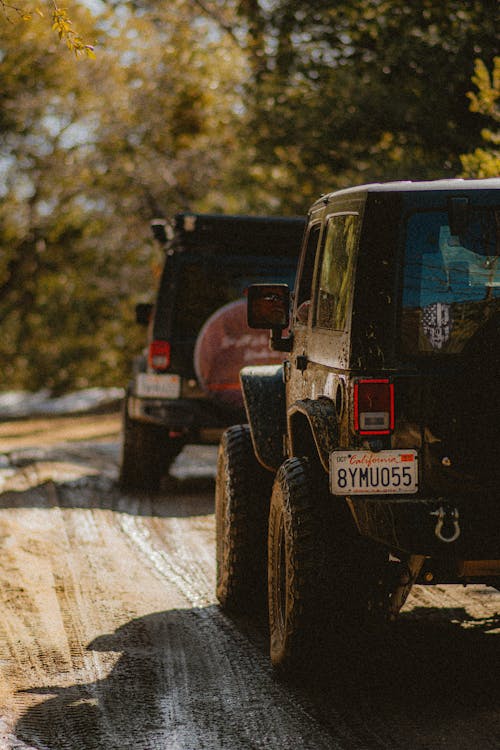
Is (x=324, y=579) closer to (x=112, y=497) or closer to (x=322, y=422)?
(x=322, y=422)

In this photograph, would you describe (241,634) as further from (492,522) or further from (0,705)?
(492,522)

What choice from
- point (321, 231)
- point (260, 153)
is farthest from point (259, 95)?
point (321, 231)

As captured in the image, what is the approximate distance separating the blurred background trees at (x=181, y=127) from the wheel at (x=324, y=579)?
9.34m

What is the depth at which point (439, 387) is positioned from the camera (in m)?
4.73

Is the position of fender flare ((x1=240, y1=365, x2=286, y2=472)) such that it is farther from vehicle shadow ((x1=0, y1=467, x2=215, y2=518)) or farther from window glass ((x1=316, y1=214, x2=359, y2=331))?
vehicle shadow ((x1=0, y1=467, x2=215, y2=518))

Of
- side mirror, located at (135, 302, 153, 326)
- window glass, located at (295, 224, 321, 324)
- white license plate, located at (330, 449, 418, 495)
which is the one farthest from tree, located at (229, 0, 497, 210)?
white license plate, located at (330, 449, 418, 495)

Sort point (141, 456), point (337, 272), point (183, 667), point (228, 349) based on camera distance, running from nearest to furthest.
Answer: point (337, 272) → point (183, 667) → point (228, 349) → point (141, 456)

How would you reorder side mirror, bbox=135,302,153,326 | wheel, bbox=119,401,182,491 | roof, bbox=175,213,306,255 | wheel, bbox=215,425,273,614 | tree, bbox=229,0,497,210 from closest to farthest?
wheel, bbox=215,425,273,614, roof, bbox=175,213,306,255, wheel, bbox=119,401,182,491, side mirror, bbox=135,302,153,326, tree, bbox=229,0,497,210

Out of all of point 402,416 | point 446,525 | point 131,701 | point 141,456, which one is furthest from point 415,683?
point 141,456

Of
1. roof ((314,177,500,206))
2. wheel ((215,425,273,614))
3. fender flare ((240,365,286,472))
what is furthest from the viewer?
wheel ((215,425,273,614))

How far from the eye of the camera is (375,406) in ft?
15.6

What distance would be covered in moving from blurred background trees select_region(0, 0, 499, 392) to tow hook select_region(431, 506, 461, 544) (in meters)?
9.79

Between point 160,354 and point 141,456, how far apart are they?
118cm

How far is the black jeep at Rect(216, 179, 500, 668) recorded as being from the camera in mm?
4738
